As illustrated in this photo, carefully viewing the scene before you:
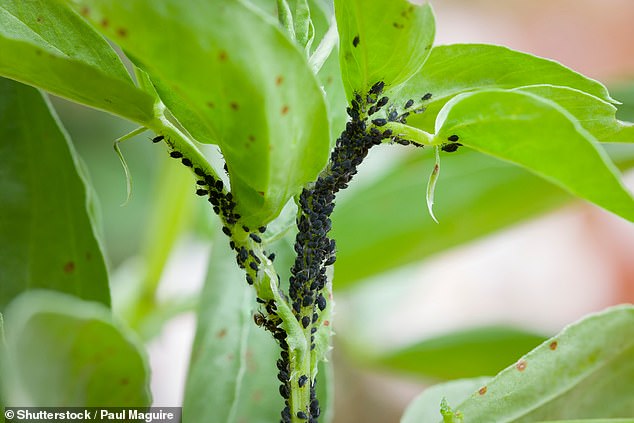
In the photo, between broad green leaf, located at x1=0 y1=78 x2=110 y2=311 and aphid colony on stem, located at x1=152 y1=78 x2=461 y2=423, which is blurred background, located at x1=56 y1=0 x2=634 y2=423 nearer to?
broad green leaf, located at x1=0 y1=78 x2=110 y2=311

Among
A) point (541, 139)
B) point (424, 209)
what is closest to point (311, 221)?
point (541, 139)

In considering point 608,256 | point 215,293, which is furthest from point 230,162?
point 608,256

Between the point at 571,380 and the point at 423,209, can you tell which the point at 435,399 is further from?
the point at 423,209

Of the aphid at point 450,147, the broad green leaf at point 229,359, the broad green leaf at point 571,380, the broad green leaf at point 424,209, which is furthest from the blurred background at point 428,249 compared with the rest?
the aphid at point 450,147

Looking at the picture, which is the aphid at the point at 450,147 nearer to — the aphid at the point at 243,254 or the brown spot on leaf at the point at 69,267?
the aphid at the point at 243,254

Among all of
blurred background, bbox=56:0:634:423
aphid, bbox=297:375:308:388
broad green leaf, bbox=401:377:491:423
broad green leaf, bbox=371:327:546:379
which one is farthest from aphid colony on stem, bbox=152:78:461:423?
broad green leaf, bbox=371:327:546:379
